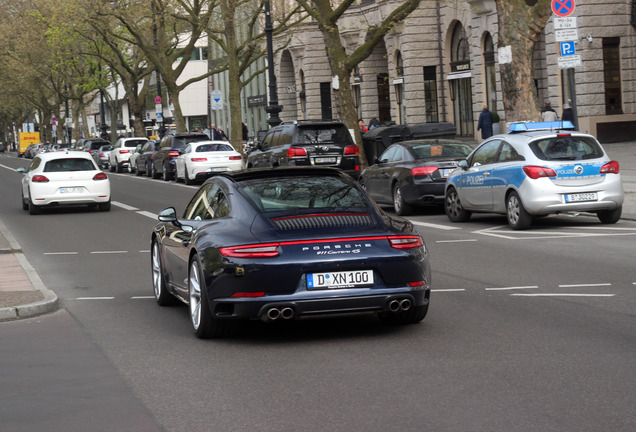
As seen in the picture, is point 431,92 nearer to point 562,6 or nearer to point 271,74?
point 271,74

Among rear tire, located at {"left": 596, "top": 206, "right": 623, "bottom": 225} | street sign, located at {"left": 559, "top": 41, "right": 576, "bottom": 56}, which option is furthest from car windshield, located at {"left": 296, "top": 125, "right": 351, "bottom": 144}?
rear tire, located at {"left": 596, "top": 206, "right": 623, "bottom": 225}

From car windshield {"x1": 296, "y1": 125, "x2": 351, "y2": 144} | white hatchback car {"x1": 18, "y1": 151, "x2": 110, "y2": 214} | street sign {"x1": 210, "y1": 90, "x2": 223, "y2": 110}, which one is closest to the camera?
white hatchback car {"x1": 18, "y1": 151, "x2": 110, "y2": 214}

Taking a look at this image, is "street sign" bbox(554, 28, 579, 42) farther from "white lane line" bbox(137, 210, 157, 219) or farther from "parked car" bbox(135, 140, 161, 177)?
"parked car" bbox(135, 140, 161, 177)

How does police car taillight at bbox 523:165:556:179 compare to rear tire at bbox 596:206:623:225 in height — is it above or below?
above

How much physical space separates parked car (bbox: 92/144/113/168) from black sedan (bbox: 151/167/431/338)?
51.1 metres

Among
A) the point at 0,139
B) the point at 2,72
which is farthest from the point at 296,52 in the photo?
the point at 0,139

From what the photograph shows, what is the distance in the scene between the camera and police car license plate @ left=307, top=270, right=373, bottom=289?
8250 millimetres

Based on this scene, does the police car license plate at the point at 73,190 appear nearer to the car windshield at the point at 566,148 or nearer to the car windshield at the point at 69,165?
the car windshield at the point at 69,165

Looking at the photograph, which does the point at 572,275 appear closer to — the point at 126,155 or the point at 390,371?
the point at 390,371

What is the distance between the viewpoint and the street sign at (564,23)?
2048 cm

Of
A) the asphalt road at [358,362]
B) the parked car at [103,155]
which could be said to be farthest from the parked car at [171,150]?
the asphalt road at [358,362]

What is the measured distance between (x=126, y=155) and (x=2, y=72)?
3507 centimetres

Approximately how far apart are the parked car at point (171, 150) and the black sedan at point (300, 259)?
31.9 m

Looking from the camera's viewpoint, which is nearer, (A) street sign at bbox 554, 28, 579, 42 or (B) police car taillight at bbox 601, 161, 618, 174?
(B) police car taillight at bbox 601, 161, 618, 174
